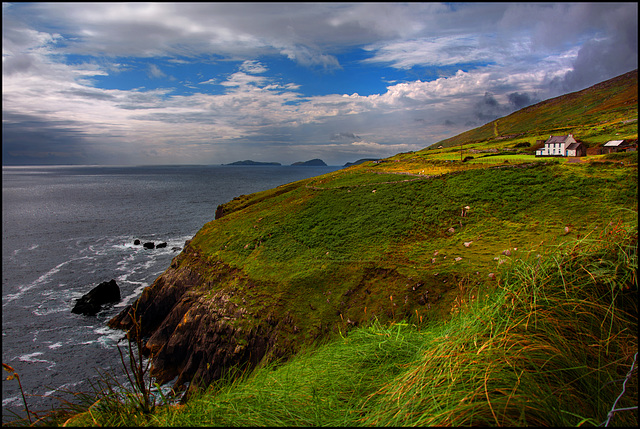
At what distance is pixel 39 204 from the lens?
107562 mm

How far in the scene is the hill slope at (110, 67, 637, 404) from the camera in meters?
16.5

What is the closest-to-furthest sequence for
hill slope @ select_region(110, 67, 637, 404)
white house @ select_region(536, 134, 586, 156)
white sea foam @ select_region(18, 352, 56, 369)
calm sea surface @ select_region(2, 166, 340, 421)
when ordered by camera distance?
1. hill slope @ select_region(110, 67, 637, 404)
2. calm sea surface @ select_region(2, 166, 340, 421)
3. white sea foam @ select_region(18, 352, 56, 369)
4. white house @ select_region(536, 134, 586, 156)

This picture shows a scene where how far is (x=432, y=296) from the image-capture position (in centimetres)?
1577

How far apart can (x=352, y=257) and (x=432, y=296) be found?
6148 millimetres

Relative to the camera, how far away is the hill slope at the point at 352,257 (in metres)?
16.5

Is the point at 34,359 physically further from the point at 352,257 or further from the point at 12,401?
the point at 352,257

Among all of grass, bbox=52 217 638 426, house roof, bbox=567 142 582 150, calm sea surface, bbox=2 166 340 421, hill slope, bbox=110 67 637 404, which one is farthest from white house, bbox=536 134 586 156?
calm sea surface, bbox=2 166 340 421

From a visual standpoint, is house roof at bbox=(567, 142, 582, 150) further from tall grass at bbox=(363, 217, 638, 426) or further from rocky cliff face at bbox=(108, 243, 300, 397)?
tall grass at bbox=(363, 217, 638, 426)

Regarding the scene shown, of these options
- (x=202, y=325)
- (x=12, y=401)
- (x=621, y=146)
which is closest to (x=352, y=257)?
(x=202, y=325)

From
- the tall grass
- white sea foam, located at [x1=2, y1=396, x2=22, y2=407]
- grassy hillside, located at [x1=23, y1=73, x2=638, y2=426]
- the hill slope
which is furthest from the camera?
white sea foam, located at [x1=2, y1=396, x2=22, y2=407]

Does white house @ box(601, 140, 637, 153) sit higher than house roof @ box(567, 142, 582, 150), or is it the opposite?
house roof @ box(567, 142, 582, 150)

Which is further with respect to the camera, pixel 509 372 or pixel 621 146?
pixel 621 146

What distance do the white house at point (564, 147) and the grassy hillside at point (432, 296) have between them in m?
15.5

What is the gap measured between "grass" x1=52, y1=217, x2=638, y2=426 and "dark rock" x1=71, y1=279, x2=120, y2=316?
111 feet
